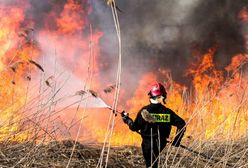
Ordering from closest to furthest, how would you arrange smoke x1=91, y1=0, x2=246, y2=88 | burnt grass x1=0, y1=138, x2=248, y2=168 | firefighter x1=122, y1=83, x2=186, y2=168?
burnt grass x1=0, y1=138, x2=248, y2=168 → firefighter x1=122, y1=83, x2=186, y2=168 → smoke x1=91, y1=0, x2=246, y2=88

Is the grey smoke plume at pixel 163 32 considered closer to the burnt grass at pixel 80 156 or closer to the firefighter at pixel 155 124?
the burnt grass at pixel 80 156

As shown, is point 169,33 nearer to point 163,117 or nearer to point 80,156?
point 163,117

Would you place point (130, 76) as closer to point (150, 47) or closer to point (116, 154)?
point (150, 47)

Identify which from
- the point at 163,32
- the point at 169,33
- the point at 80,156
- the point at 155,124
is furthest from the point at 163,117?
the point at 163,32

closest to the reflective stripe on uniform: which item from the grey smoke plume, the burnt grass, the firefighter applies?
the firefighter

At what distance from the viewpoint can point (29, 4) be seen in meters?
13.4

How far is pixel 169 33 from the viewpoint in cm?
1491

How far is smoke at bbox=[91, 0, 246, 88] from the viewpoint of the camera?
559 inches

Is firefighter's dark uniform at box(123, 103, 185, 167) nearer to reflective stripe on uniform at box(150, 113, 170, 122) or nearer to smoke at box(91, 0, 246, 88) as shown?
reflective stripe on uniform at box(150, 113, 170, 122)

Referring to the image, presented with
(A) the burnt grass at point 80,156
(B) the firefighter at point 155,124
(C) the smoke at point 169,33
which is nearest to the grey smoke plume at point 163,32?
(C) the smoke at point 169,33

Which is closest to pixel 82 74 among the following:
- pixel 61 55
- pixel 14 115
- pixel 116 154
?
pixel 61 55

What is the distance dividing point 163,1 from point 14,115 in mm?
12210

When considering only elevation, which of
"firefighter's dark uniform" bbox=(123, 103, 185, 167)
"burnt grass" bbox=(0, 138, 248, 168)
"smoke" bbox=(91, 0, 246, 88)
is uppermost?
"smoke" bbox=(91, 0, 246, 88)

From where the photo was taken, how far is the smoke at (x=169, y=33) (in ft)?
46.5
